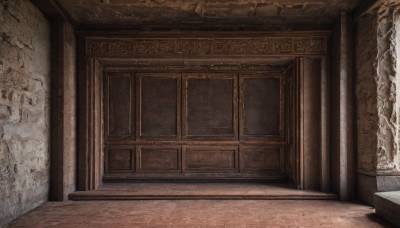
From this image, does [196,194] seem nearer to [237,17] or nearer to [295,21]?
[237,17]

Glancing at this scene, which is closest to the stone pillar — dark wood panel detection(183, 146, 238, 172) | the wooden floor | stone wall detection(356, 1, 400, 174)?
stone wall detection(356, 1, 400, 174)

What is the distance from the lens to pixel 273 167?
659 cm

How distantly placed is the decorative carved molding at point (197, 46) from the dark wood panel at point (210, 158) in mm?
1880

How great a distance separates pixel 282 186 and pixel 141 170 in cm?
266

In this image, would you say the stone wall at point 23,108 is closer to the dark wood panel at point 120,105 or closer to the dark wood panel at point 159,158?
the dark wood panel at point 120,105

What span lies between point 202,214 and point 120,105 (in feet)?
9.89

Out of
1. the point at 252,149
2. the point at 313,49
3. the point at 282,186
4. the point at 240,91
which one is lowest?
the point at 282,186

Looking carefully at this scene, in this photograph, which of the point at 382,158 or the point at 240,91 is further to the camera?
the point at 240,91

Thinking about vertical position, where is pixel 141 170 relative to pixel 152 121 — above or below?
below

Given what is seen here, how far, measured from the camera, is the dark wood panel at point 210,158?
662 cm

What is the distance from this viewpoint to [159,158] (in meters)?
6.65

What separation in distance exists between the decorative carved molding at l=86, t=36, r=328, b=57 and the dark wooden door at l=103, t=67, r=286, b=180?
0.80 meters

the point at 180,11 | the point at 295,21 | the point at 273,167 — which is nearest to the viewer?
the point at 180,11

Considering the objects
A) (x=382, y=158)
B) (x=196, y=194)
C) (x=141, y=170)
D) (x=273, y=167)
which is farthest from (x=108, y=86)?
(x=382, y=158)
